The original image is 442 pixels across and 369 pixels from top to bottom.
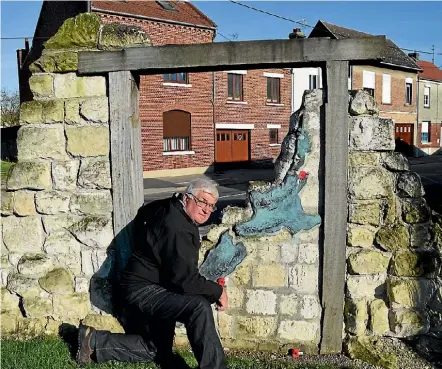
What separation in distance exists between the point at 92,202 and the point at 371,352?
2708mm

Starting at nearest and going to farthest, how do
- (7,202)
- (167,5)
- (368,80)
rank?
(7,202)
(167,5)
(368,80)

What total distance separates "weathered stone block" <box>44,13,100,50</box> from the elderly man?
5.18 feet

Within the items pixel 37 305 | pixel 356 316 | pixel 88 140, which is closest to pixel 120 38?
pixel 88 140

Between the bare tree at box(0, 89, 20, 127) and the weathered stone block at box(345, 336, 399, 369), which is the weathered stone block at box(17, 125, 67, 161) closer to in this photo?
the weathered stone block at box(345, 336, 399, 369)

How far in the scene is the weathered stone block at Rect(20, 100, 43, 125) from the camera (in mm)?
4469

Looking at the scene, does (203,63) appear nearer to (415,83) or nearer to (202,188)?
(202,188)

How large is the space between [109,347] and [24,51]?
28.5 metres

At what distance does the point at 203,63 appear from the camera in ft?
13.7

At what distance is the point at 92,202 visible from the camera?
445 cm

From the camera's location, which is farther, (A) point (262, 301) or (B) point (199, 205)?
(A) point (262, 301)

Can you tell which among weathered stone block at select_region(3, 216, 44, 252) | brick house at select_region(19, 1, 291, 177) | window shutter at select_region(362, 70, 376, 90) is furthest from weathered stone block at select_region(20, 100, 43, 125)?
window shutter at select_region(362, 70, 376, 90)

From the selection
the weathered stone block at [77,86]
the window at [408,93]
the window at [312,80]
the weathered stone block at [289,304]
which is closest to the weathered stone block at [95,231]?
the weathered stone block at [77,86]

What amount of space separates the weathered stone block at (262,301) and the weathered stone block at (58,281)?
1.63m

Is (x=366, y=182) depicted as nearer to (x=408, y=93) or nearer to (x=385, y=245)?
(x=385, y=245)
